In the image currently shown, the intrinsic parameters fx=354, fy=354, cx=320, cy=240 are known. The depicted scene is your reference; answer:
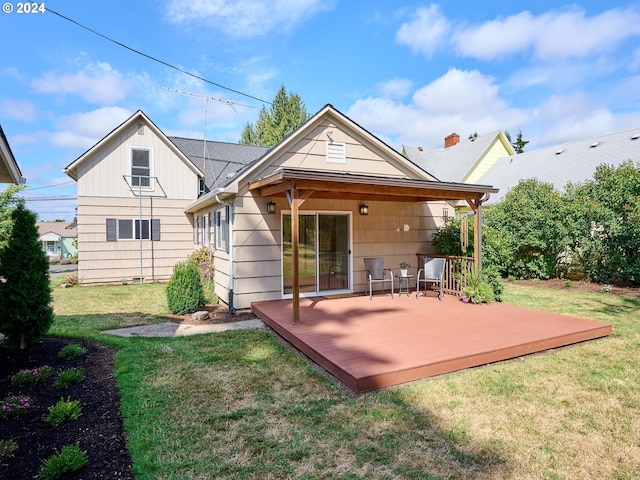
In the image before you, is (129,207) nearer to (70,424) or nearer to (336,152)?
(336,152)

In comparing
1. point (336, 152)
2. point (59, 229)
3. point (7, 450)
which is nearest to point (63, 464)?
point (7, 450)

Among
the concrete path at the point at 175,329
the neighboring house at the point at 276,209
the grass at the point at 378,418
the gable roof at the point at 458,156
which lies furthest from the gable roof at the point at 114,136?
the gable roof at the point at 458,156

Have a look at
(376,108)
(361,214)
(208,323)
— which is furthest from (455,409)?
(376,108)

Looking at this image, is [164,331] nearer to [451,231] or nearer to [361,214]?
[361,214]

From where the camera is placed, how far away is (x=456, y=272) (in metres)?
8.36

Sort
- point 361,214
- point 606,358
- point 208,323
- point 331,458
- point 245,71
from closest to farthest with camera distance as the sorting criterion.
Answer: point 331,458
point 606,358
point 208,323
point 361,214
point 245,71

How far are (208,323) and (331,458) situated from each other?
4751mm

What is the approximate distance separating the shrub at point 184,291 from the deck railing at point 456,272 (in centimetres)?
564

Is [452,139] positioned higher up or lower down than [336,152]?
higher up

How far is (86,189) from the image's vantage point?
12.0 metres

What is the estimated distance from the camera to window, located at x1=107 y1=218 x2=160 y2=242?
12438 mm

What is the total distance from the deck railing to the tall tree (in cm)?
2188

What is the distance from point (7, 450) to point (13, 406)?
0.76 meters

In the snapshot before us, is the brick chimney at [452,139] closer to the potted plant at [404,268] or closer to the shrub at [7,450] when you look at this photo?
the potted plant at [404,268]
